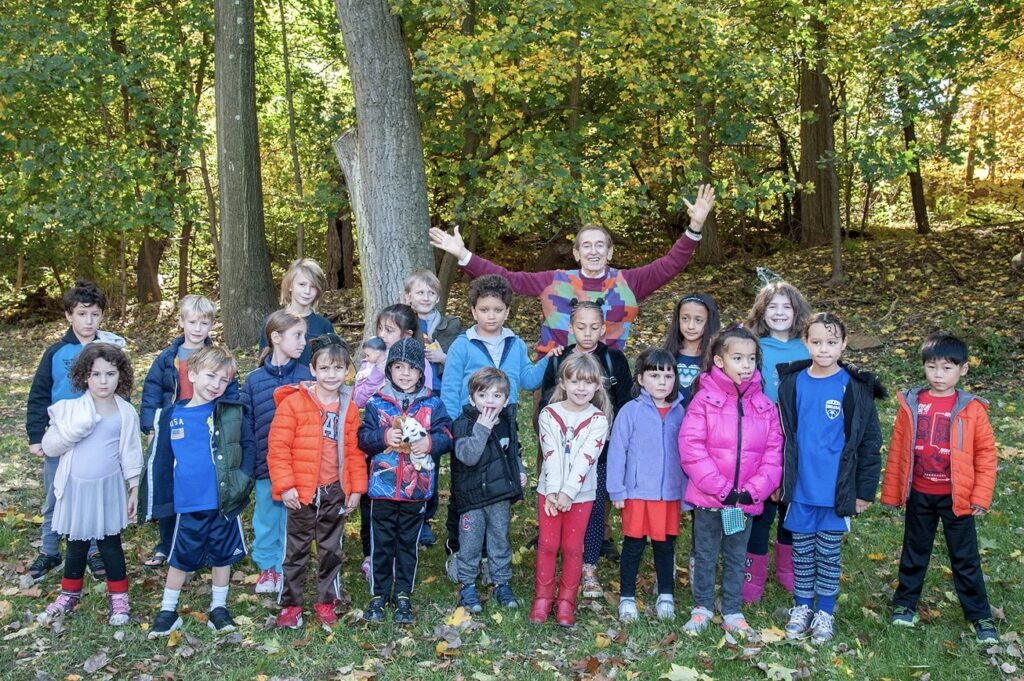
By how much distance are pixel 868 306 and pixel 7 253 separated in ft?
59.7

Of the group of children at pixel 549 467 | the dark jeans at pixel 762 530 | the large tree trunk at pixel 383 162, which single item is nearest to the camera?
the group of children at pixel 549 467

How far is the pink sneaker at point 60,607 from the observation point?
471 centimetres

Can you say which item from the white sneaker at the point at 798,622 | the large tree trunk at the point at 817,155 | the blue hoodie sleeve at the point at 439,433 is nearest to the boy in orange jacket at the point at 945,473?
the white sneaker at the point at 798,622

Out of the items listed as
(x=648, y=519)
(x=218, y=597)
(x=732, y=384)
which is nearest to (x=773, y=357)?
(x=732, y=384)

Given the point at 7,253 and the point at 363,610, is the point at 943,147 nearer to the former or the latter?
the point at 363,610

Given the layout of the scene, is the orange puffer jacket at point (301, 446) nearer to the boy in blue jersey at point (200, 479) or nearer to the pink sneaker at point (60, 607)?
the boy in blue jersey at point (200, 479)

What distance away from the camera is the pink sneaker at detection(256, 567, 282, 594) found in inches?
202

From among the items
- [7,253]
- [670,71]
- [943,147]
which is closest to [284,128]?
[7,253]

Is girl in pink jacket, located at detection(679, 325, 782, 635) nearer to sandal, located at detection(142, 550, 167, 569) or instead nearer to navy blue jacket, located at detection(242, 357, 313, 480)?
navy blue jacket, located at detection(242, 357, 313, 480)

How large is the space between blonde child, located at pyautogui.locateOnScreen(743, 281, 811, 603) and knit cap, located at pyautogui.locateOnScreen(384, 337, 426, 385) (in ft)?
6.63

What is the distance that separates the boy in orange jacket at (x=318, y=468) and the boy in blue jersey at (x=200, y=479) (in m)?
0.26

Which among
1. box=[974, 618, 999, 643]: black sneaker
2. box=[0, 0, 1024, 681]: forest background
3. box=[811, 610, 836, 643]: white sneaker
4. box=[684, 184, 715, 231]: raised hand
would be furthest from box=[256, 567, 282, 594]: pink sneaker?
box=[974, 618, 999, 643]: black sneaker

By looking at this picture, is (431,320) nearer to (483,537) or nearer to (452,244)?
(452,244)

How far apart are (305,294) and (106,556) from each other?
191cm
